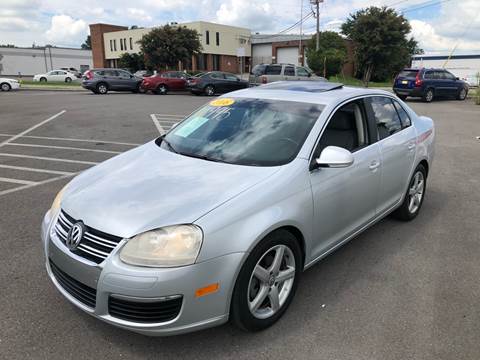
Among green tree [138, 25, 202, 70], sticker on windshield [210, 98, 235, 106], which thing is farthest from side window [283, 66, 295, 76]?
sticker on windshield [210, 98, 235, 106]

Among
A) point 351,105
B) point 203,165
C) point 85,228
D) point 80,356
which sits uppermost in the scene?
point 351,105

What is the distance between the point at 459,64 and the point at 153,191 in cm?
5449

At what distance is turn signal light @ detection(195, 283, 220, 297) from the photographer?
8.09ft

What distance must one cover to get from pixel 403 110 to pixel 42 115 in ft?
43.8

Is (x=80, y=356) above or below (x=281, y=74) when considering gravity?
below

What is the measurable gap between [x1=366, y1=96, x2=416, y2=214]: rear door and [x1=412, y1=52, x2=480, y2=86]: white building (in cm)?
4608

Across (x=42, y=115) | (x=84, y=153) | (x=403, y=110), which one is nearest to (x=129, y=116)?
(x=42, y=115)

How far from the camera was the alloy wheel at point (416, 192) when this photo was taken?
195 inches

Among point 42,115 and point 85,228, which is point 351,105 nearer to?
point 85,228

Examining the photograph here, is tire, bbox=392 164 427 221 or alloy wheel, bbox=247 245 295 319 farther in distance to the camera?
tire, bbox=392 164 427 221

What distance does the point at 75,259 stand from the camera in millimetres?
2602

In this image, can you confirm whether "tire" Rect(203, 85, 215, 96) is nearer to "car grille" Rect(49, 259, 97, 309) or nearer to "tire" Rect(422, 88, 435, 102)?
"tire" Rect(422, 88, 435, 102)

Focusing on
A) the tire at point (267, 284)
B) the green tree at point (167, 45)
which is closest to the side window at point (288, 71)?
the green tree at point (167, 45)

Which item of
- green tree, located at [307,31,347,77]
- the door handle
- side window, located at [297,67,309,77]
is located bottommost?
the door handle
